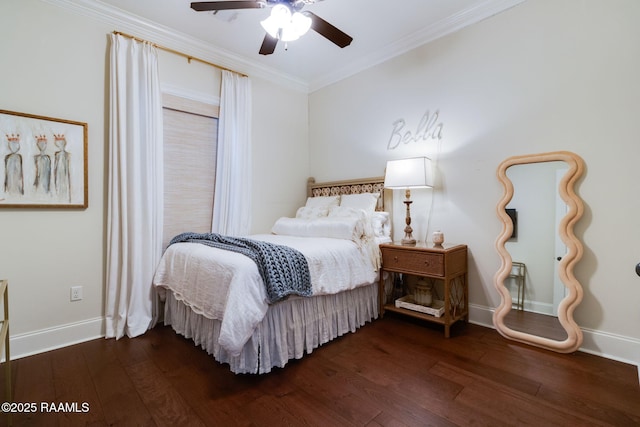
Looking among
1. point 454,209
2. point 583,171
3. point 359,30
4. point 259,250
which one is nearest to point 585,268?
point 583,171

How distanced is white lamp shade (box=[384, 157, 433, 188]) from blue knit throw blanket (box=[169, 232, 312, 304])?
1.23 metres

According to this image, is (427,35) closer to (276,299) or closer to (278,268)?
(278,268)

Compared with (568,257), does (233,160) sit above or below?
above

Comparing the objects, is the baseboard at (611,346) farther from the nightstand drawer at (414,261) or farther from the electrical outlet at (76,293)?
the electrical outlet at (76,293)

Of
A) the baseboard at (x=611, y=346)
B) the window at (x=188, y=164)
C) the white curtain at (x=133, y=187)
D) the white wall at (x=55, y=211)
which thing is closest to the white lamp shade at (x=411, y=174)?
the baseboard at (x=611, y=346)

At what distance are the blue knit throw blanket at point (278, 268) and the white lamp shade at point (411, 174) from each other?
1.23m

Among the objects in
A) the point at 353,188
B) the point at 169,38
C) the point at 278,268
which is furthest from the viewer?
the point at 353,188

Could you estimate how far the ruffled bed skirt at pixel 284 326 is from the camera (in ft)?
6.20

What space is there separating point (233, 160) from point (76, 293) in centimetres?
180

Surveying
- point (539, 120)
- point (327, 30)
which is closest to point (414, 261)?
point (539, 120)

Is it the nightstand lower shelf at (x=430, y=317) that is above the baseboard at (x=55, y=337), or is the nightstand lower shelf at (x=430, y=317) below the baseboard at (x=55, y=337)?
above

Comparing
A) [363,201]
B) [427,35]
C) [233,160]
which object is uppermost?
[427,35]

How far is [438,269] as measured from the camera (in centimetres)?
239

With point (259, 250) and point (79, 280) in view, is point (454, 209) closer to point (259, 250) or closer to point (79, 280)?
point (259, 250)
